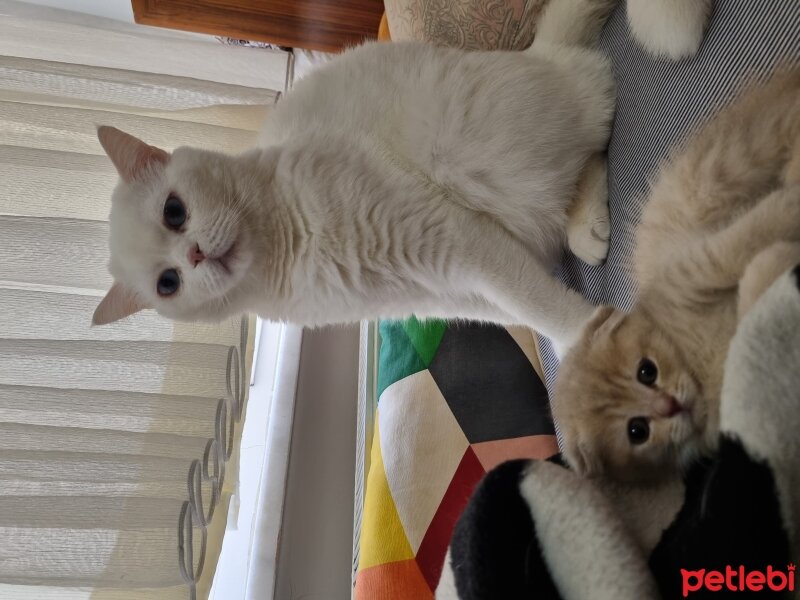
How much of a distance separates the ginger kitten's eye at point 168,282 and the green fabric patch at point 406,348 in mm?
567

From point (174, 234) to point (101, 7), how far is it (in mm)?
1119

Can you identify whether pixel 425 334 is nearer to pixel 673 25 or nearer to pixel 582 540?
pixel 673 25

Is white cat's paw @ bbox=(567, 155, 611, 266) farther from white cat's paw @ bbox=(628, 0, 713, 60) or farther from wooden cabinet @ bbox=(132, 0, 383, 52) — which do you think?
wooden cabinet @ bbox=(132, 0, 383, 52)

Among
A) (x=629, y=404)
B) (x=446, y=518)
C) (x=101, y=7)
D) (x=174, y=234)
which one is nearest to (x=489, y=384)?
(x=446, y=518)

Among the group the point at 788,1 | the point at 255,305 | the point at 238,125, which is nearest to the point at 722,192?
the point at 788,1

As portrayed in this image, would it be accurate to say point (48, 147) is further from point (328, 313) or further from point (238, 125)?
point (328, 313)

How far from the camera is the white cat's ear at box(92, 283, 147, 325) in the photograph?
103 centimetres

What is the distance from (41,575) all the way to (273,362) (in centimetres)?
80

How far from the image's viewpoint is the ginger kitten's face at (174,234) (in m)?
1.01

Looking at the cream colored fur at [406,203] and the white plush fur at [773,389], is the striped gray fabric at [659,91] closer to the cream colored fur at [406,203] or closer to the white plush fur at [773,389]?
the cream colored fur at [406,203]

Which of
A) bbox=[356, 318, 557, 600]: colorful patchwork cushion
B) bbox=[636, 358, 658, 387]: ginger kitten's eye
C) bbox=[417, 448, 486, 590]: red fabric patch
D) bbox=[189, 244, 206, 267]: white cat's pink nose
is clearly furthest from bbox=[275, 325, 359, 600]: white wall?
bbox=[636, 358, 658, 387]: ginger kitten's eye

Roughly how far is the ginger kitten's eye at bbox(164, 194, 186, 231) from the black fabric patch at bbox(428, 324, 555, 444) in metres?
0.66
